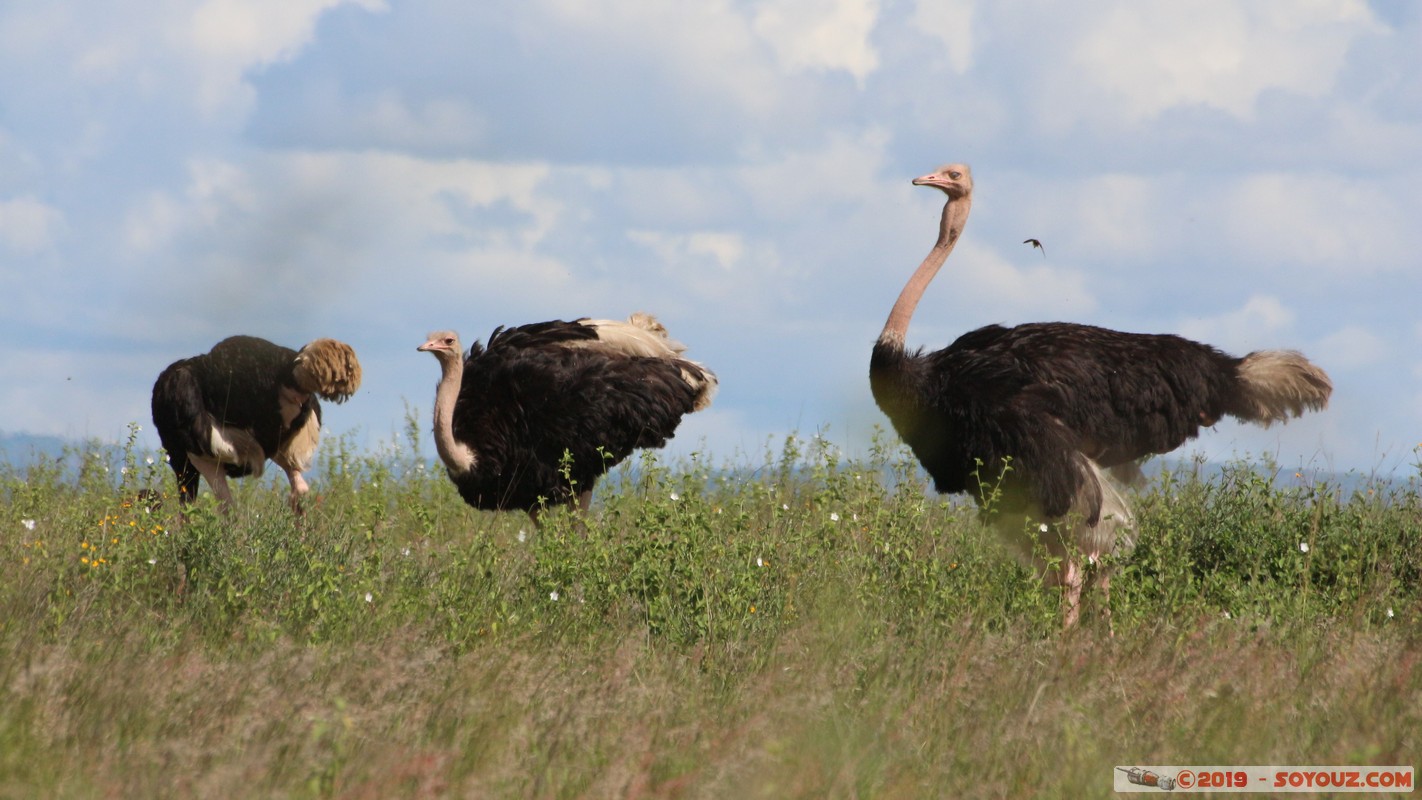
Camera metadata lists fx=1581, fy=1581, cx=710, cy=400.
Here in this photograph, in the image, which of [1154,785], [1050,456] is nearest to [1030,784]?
[1154,785]

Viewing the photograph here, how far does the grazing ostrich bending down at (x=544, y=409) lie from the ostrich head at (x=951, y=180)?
2.04 metres

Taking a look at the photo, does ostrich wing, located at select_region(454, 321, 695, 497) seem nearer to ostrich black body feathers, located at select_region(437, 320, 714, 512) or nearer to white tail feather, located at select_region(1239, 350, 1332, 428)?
ostrich black body feathers, located at select_region(437, 320, 714, 512)

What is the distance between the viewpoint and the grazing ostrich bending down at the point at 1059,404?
22.2 ft

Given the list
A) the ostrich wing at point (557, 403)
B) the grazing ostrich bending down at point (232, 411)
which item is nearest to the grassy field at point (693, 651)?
the ostrich wing at point (557, 403)

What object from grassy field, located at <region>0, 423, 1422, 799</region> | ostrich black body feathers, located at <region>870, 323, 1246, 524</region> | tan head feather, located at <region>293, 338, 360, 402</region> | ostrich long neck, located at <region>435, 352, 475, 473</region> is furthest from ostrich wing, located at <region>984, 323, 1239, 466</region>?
tan head feather, located at <region>293, 338, 360, 402</region>

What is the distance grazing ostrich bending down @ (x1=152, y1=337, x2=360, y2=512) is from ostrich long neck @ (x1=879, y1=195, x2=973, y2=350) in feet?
11.0

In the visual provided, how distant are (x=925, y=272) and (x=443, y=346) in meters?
2.61

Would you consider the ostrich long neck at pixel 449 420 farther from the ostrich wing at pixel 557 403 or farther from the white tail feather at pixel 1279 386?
the white tail feather at pixel 1279 386

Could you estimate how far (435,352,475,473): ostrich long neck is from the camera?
27.3 ft

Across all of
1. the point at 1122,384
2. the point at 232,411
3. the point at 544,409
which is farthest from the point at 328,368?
the point at 1122,384

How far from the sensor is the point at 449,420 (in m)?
8.40

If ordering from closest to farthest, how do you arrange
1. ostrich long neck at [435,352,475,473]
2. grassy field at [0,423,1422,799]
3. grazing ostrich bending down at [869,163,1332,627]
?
grassy field at [0,423,1422,799] < grazing ostrich bending down at [869,163,1332,627] < ostrich long neck at [435,352,475,473]

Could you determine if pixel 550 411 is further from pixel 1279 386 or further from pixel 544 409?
pixel 1279 386

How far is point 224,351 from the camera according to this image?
9273mm
